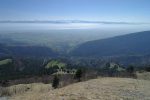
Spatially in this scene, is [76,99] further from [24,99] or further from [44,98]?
[24,99]

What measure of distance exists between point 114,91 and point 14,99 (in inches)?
325

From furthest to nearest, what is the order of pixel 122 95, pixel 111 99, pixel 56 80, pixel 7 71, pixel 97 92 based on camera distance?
1. pixel 7 71
2. pixel 56 80
3. pixel 97 92
4. pixel 122 95
5. pixel 111 99

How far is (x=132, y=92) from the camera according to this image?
2062 cm

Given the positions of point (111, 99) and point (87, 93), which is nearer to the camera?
point (111, 99)

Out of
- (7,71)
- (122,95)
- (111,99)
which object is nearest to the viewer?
(111,99)

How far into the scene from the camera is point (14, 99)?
2022cm

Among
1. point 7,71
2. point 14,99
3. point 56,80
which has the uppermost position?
point 14,99

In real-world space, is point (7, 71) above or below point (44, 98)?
below

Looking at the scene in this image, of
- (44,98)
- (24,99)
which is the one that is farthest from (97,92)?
(24,99)

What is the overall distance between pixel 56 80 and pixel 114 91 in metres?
27.6

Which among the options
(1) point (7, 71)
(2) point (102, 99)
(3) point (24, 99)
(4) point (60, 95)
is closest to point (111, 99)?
(2) point (102, 99)

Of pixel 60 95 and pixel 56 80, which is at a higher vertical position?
pixel 60 95

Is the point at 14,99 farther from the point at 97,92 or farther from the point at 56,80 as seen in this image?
the point at 56,80

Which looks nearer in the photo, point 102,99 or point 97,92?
point 102,99
